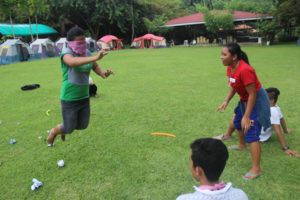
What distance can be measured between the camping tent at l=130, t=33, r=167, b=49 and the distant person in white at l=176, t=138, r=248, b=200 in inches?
1410

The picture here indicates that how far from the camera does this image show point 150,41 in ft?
123

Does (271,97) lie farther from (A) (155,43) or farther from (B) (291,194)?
(A) (155,43)

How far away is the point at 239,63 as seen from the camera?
3.01 meters

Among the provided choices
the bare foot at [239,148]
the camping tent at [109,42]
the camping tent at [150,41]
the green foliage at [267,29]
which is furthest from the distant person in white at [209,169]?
the camping tent at [150,41]

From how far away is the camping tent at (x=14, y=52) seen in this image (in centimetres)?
2134

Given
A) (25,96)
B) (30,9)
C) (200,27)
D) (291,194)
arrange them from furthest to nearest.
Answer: (200,27) → (30,9) → (25,96) → (291,194)

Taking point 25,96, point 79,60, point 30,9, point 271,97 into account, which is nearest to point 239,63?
point 271,97

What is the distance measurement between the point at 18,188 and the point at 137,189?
1557mm

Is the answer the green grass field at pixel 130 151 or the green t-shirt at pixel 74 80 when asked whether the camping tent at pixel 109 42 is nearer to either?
the green grass field at pixel 130 151

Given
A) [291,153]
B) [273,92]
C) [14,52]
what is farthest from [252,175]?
[14,52]

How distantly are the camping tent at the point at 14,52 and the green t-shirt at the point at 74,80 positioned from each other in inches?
860

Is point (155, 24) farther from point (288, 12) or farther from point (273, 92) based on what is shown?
point (273, 92)

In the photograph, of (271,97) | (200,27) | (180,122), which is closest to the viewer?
(271,97)

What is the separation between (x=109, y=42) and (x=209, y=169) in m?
35.9
